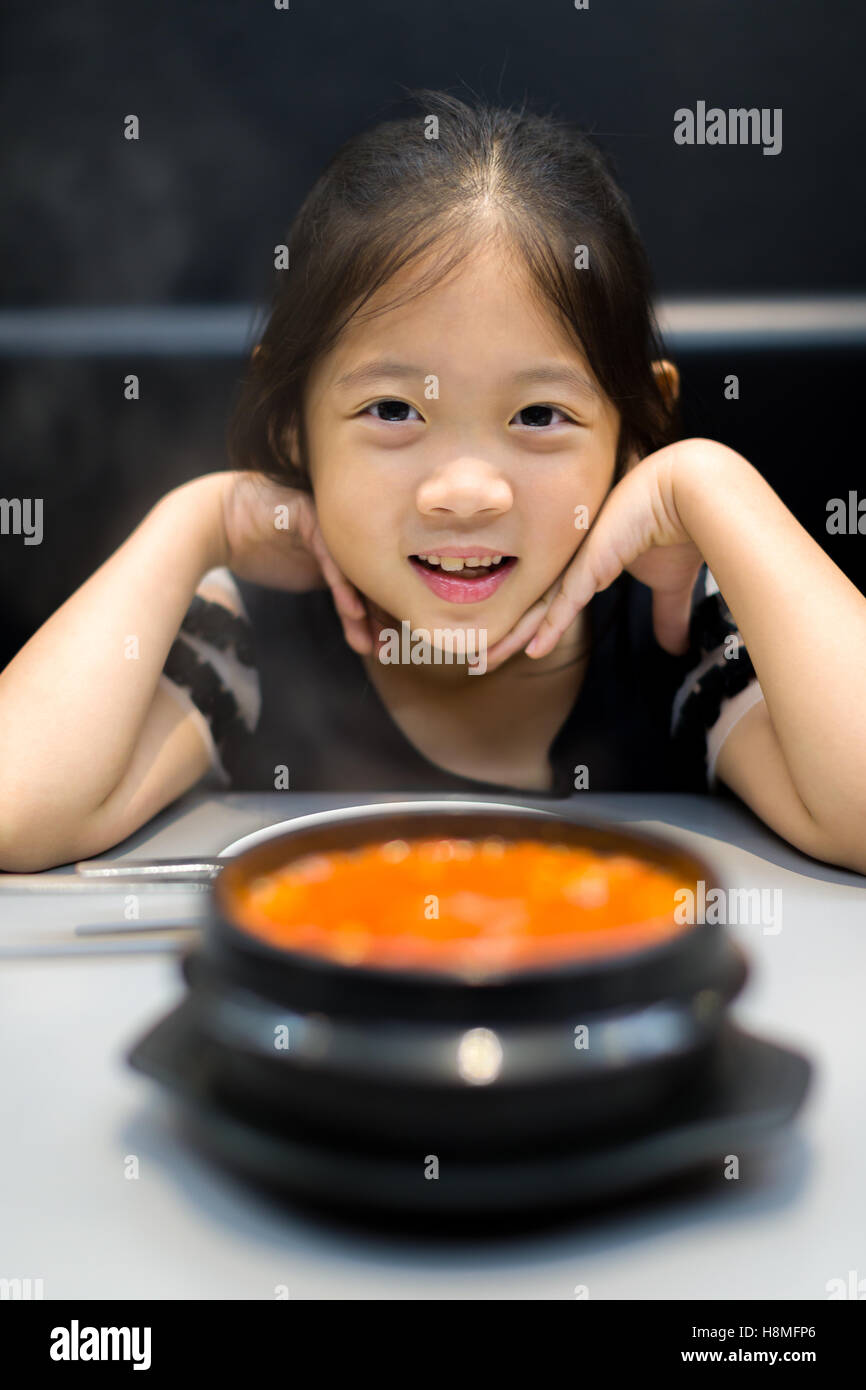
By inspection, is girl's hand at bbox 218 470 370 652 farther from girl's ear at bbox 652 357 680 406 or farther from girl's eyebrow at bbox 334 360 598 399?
girl's ear at bbox 652 357 680 406

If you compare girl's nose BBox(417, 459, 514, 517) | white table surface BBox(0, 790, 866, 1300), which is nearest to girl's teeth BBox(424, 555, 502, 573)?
girl's nose BBox(417, 459, 514, 517)

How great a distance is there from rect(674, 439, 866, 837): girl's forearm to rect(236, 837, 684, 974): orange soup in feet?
A: 1.63

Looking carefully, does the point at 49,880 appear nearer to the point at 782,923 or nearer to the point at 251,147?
the point at 782,923

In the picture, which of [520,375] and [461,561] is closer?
[520,375]

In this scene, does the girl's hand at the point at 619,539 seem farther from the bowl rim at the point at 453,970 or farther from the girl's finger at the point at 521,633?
the bowl rim at the point at 453,970

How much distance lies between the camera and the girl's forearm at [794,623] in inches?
41.8

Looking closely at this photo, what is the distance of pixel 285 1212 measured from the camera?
51cm

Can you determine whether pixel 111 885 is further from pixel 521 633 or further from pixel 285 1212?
pixel 521 633

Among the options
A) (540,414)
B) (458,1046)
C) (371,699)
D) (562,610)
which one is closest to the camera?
(458,1046)

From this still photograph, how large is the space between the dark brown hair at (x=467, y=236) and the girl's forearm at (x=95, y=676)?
23 cm

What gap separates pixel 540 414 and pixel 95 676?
1.89 ft

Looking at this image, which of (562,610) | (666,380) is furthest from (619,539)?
(666,380)

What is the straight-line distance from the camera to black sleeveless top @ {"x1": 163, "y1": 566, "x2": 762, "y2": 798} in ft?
4.68

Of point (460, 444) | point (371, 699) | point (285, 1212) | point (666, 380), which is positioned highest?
point (666, 380)
